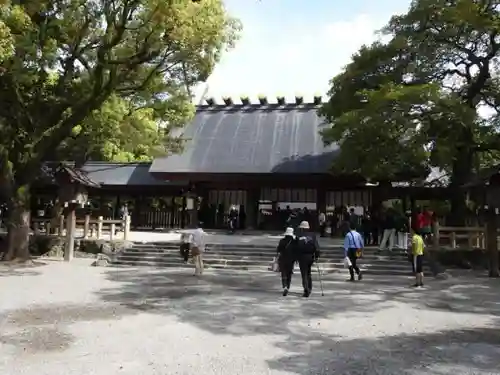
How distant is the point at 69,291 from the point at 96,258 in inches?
245

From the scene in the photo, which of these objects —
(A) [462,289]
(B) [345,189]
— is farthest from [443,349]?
(B) [345,189]

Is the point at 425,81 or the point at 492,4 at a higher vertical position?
the point at 492,4

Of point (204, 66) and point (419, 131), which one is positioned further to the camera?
point (419, 131)

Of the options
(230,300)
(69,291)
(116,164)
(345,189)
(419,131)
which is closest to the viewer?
(230,300)

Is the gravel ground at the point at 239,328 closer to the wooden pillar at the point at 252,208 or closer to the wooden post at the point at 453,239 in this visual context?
the wooden post at the point at 453,239

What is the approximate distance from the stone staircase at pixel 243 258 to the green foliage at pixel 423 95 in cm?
350

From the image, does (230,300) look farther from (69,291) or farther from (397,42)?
(397,42)

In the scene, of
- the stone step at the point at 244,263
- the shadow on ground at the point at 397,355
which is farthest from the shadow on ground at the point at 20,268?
the shadow on ground at the point at 397,355

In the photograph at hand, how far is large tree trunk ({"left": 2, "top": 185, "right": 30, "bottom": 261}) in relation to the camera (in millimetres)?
14922

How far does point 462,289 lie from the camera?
12.0 metres

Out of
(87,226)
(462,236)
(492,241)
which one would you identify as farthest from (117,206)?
(492,241)

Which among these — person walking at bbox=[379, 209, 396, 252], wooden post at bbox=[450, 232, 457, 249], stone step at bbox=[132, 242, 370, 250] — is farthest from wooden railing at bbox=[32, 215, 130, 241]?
wooden post at bbox=[450, 232, 457, 249]

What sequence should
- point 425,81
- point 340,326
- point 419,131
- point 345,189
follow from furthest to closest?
point 345,189
point 425,81
point 419,131
point 340,326

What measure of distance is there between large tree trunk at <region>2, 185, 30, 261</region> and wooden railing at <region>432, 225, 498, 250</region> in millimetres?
13559
